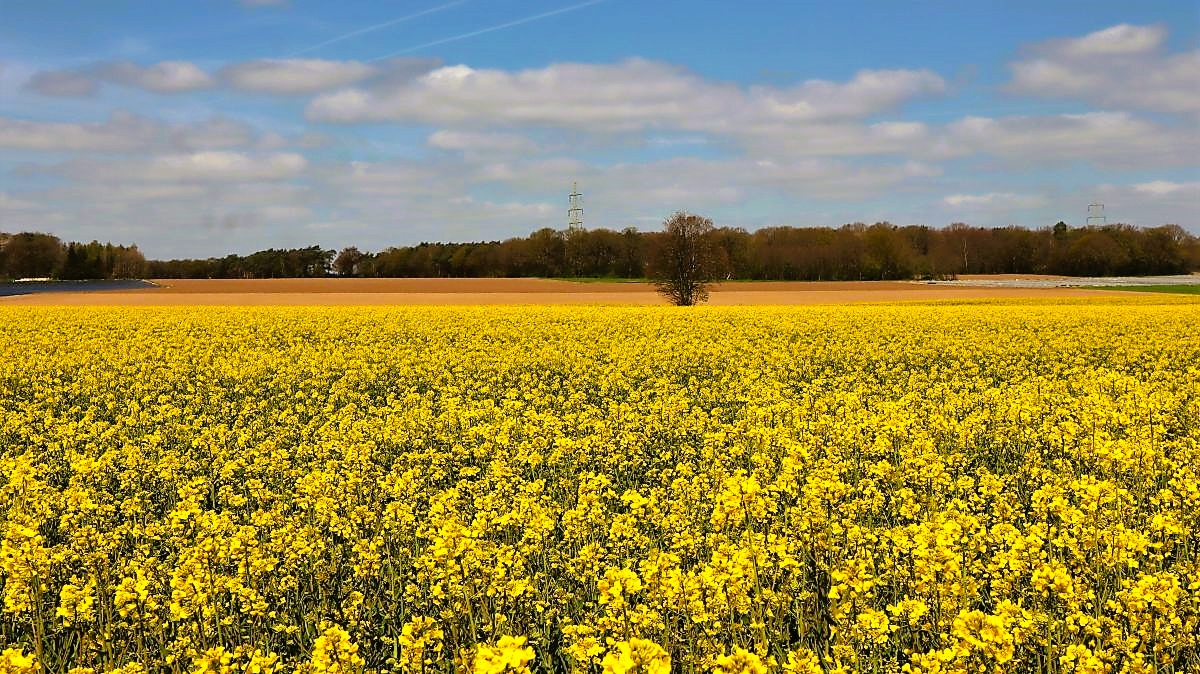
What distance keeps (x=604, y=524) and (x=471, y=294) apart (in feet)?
214

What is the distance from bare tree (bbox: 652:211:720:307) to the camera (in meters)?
52.9

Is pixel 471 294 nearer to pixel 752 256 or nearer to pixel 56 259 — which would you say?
pixel 752 256

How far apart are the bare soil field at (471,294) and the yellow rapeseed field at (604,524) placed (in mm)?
40797

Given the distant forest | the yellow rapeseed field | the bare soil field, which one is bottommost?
the yellow rapeseed field

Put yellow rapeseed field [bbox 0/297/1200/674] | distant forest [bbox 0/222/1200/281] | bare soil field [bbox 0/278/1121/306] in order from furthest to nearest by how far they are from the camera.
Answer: distant forest [bbox 0/222/1200/281] → bare soil field [bbox 0/278/1121/306] → yellow rapeseed field [bbox 0/297/1200/674]

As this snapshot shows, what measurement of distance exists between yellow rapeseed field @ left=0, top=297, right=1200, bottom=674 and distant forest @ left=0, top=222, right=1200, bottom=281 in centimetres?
9066

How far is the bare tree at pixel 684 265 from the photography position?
52875 millimetres

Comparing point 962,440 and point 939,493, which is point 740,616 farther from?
point 962,440

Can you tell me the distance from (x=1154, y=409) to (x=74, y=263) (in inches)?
5224

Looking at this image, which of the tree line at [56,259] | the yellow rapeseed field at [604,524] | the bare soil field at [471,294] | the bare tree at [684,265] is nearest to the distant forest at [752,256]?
the tree line at [56,259]

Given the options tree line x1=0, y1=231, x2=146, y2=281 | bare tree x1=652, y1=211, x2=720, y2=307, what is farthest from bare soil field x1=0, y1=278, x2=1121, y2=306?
tree line x1=0, y1=231, x2=146, y2=281

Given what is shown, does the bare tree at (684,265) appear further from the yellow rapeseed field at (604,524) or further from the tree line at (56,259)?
the tree line at (56,259)

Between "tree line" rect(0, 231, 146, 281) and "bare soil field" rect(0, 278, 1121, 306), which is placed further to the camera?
"tree line" rect(0, 231, 146, 281)

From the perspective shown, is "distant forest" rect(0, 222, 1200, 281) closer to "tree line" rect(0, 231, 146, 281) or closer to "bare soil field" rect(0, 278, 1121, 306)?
"tree line" rect(0, 231, 146, 281)
